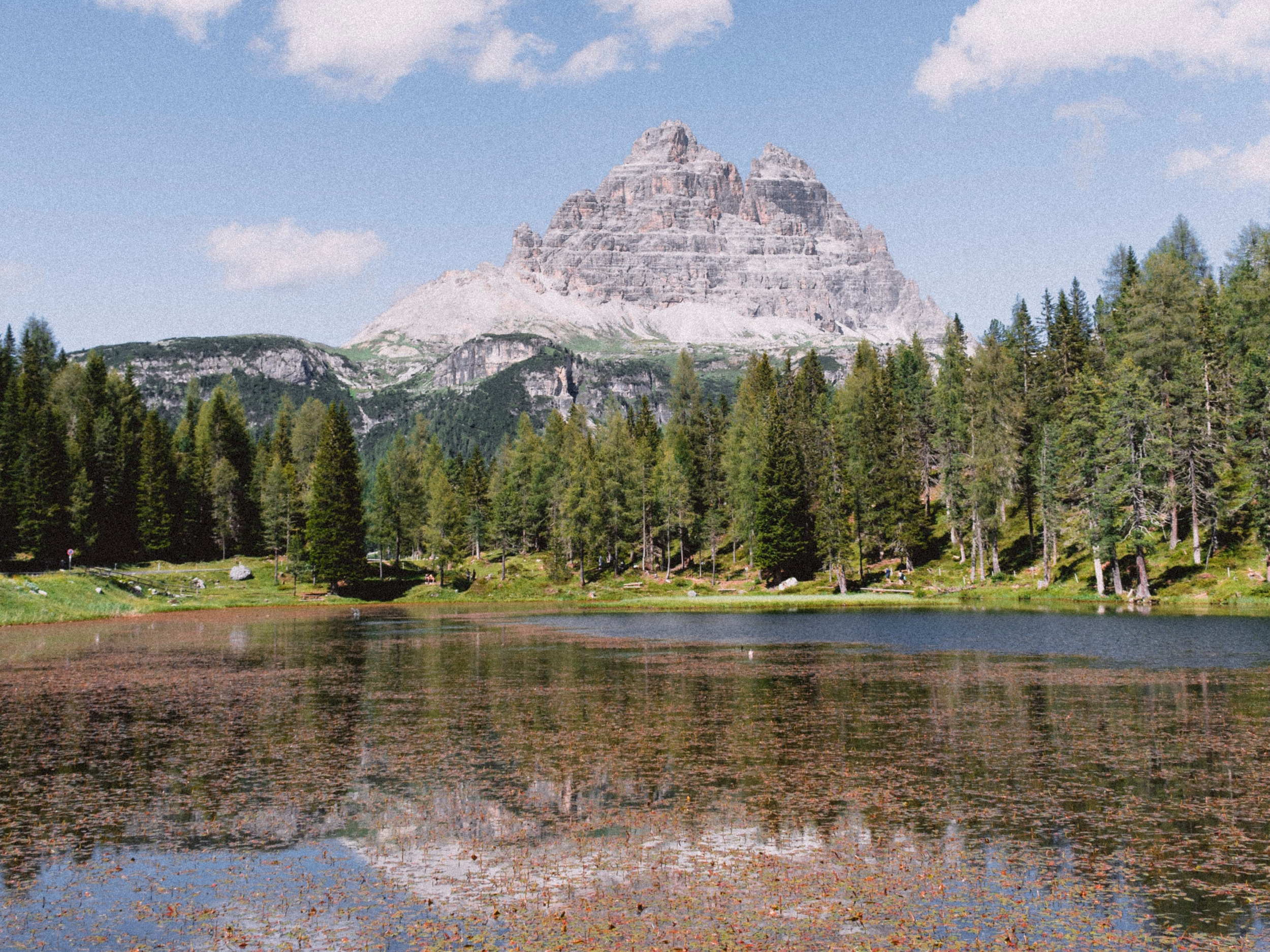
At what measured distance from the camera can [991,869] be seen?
1452 cm

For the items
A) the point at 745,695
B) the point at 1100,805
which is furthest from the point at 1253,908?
the point at 745,695

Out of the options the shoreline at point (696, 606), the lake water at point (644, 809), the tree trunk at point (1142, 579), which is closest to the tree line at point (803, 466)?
the tree trunk at point (1142, 579)

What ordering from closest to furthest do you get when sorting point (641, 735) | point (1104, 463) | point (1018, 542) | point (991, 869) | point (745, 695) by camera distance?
point (991, 869) → point (641, 735) → point (745, 695) → point (1104, 463) → point (1018, 542)

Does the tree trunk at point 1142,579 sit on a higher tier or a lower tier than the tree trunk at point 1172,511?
lower

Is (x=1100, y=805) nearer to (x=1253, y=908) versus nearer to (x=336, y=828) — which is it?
(x=1253, y=908)

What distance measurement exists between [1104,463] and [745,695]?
6199cm

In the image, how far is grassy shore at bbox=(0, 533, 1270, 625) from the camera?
255 feet

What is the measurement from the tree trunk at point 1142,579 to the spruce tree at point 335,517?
267 ft

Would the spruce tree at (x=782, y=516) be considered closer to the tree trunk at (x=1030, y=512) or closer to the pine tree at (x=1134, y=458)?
the tree trunk at (x=1030, y=512)

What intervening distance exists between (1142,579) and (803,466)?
45605 millimetres

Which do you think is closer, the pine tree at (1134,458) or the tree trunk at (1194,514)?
the pine tree at (1134,458)

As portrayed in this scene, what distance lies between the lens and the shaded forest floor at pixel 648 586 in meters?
78.1

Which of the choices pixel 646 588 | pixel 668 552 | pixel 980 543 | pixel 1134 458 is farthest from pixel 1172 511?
Result: pixel 646 588

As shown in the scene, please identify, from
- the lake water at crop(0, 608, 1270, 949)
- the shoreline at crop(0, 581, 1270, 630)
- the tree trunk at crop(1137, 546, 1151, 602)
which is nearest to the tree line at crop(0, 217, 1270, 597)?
the tree trunk at crop(1137, 546, 1151, 602)
